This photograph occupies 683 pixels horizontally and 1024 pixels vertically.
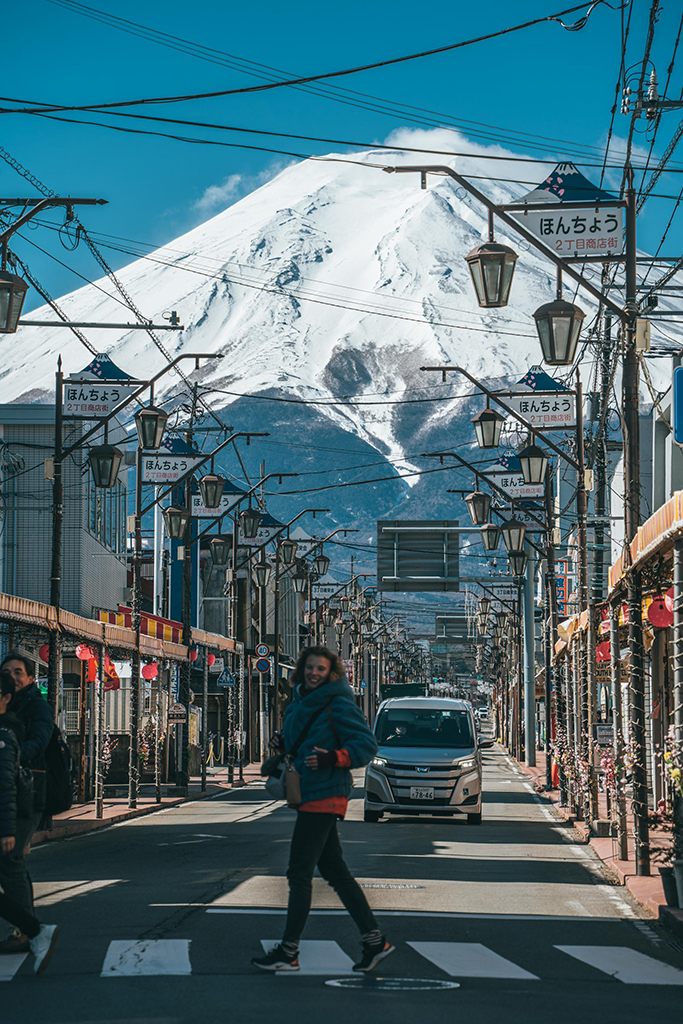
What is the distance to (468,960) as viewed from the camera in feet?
30.2

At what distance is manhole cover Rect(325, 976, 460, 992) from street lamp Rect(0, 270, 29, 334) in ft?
25.8

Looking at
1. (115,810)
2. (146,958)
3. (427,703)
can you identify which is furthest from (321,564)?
(146,958)

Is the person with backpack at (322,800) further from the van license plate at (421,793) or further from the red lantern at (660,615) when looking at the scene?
the van license plate at (421,793)

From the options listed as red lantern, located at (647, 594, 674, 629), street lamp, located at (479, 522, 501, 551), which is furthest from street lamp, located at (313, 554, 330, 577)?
red lantern, located at (647, 594, 674, 629)

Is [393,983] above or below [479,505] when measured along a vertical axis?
below

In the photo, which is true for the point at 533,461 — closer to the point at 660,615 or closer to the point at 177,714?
the point at 660,615

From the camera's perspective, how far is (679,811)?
12.1m

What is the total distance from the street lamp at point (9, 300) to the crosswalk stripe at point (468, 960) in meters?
7.28

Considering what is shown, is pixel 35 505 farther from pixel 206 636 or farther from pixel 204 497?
pixel 204 497

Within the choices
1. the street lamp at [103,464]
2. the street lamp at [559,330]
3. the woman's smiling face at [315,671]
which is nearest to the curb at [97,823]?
the street lamp at [103,464]

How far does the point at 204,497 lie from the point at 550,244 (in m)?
17.9

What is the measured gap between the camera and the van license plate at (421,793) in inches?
898

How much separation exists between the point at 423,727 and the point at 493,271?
500 inches

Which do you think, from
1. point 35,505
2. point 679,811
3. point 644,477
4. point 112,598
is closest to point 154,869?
point 679,811
